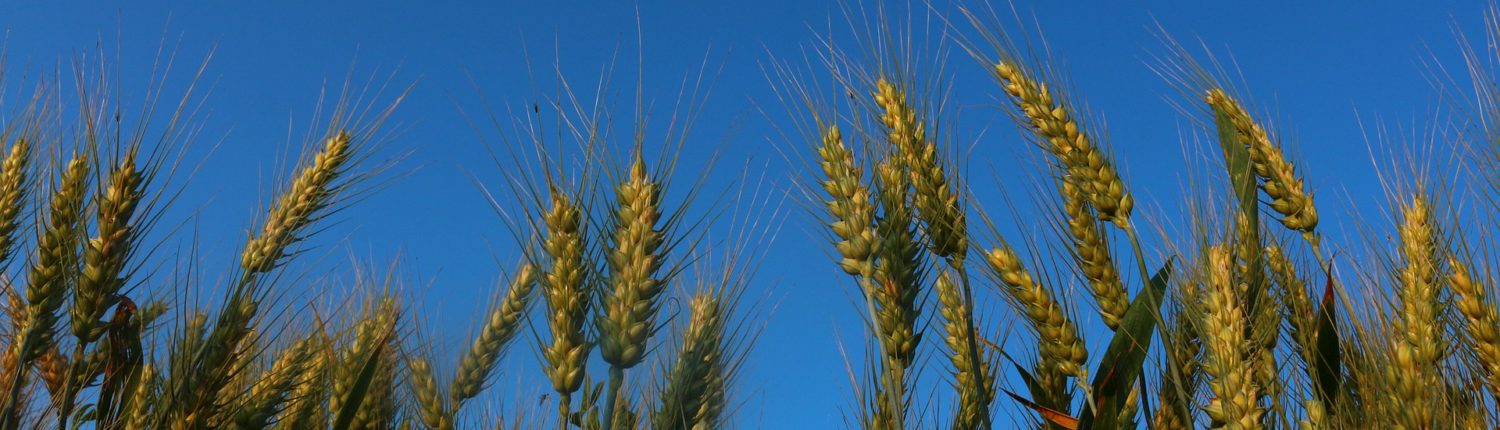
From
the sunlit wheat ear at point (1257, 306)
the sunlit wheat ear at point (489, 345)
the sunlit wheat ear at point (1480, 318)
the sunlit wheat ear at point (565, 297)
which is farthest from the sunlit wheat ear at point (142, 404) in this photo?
the sunlit wheat ear at point (1480, 318)

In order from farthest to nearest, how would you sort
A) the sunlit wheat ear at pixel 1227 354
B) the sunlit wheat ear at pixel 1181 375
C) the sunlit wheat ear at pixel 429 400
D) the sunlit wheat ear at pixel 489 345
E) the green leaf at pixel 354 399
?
the sunlit wheat ear at pixel 489 345, the sunlit wheat ear at pixel 429 400, the green leaf at pixel 354 399, the sunlit wheat ear at pixel 1181 375, the sunlit wheat ear at pixel 1227 354

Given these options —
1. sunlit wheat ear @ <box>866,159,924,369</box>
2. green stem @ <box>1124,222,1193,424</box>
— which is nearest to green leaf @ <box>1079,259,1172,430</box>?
green stem @ <box>1124,222,1193,424</box>

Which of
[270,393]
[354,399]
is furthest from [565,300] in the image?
[270,393]

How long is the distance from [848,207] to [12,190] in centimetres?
223

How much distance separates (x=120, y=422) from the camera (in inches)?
91.9

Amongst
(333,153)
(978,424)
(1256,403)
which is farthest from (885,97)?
(333,153)

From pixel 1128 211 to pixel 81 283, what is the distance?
7.29 feet

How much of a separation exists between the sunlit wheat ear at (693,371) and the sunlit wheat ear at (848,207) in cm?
42

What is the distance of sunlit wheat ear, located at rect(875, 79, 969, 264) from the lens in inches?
83.7

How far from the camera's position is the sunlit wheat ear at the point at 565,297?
6.15ft

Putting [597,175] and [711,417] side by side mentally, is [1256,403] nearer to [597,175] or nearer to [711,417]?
[597,175]

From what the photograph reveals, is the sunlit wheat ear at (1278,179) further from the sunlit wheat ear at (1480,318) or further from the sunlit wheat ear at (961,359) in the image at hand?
the sunlit wheat ear at (961,359)

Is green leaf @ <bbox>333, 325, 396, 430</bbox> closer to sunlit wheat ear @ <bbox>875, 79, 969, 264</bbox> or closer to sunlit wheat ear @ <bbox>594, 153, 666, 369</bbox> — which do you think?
sunlit wheat ear @ <bbox>594, 153, 666, 369</bbox>

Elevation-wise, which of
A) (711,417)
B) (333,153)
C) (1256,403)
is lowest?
(1256,403)
